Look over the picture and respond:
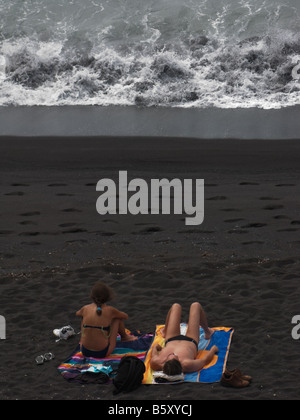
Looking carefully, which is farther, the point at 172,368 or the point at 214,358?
the point at 214,358

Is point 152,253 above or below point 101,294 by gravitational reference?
above

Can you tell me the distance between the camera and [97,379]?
5.45 m

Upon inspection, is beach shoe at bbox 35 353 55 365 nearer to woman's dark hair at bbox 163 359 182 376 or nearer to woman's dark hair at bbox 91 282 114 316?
woman's dark hair at bbox 91 282 114 316

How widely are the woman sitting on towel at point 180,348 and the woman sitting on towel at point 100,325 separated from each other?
15.7 inches

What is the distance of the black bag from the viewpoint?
5.26 meters

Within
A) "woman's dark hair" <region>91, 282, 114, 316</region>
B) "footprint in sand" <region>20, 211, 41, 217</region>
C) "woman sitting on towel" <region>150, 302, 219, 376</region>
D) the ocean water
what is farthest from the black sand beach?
the ocean water

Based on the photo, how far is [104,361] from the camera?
5828 millimetres

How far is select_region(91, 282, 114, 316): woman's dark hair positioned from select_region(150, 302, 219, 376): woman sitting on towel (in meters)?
0.55

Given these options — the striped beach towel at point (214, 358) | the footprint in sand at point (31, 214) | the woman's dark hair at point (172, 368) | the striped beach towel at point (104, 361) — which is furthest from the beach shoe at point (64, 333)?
the footprint in sand at point (31, 214)

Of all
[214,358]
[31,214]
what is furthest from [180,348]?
[31,214]

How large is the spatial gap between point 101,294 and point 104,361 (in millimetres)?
537

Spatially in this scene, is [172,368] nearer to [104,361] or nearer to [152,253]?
[104,361]

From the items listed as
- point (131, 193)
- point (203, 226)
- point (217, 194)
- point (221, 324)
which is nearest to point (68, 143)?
point (131, 193)
